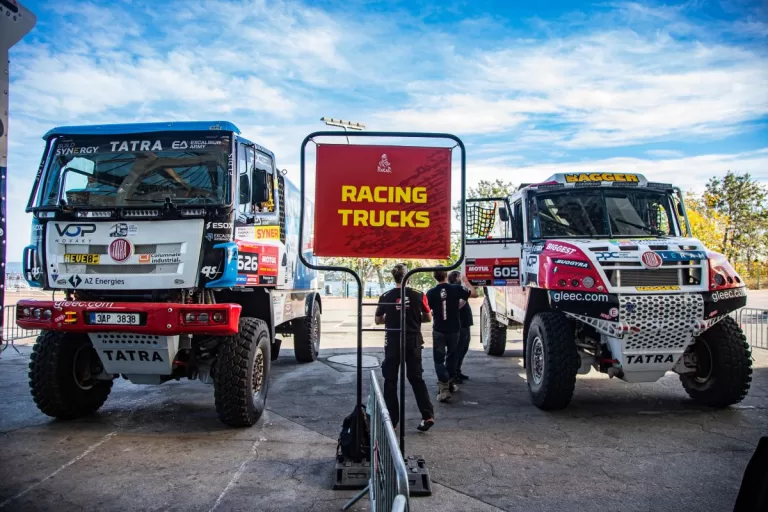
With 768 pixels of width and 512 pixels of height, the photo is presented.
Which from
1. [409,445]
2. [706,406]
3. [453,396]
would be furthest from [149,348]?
[706,406]

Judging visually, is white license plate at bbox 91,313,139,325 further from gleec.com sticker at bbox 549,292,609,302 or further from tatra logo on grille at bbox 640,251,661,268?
tatra logo on grille at bbox 640,251,661,268

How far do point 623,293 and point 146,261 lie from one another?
5278mm

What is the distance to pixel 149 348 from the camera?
591cm

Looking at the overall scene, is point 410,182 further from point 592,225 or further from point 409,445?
point 592,225

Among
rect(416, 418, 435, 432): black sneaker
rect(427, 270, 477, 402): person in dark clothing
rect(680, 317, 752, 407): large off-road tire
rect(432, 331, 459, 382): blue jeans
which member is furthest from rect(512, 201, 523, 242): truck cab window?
rect(416, 418, 435, 432): black sneaker

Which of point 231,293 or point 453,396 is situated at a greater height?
point 231,293

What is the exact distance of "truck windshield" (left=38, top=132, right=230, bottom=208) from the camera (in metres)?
6.18

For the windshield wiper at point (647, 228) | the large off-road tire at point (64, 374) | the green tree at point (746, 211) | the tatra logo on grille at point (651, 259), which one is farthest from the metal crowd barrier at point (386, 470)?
the green tree at point (746, 211)

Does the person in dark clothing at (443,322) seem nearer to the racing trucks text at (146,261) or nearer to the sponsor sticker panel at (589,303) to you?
the sponsor sticker panel at (589,303)

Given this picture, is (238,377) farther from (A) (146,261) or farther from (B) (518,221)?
(B) (518,221)

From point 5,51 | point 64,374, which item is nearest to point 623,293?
point 5,51

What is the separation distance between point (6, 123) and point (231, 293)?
3.87m

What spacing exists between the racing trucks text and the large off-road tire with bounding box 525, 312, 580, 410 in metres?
3.41

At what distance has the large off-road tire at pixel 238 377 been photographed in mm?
6047
